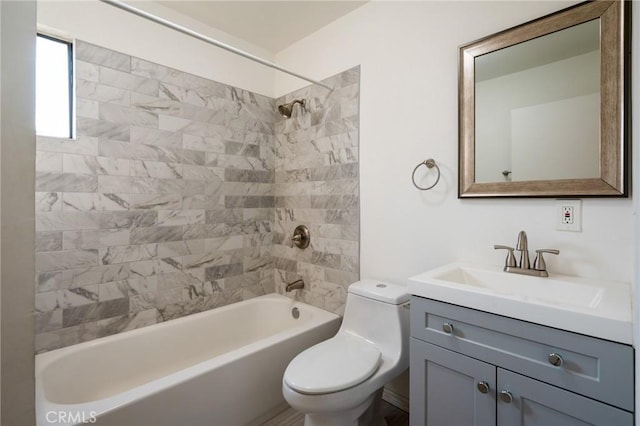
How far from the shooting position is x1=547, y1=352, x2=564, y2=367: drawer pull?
917 mm

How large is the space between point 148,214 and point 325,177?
1.26 meters

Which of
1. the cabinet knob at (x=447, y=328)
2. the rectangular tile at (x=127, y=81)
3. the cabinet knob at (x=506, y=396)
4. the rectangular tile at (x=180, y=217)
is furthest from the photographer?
the rectangular tile at (x=180, y=217)

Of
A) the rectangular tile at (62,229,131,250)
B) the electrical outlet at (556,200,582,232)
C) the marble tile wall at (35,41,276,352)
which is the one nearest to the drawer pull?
the electrical outlet at (556,200,582,232)

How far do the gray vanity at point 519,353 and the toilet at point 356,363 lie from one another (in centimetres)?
22

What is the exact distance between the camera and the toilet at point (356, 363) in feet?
4.10

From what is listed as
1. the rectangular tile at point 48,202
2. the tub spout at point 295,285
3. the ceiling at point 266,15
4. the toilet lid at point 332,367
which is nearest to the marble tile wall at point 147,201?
the rectangular tile at point 48,202

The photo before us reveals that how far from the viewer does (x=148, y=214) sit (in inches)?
78.2

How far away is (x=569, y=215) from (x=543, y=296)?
0.37m

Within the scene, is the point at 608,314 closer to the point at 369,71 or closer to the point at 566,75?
the point at 566,75

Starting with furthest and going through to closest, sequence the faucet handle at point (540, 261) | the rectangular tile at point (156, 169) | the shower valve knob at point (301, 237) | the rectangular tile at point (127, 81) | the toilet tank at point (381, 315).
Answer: the shower valve knob at point (301, 237)
the rectangular tile at point (156, 169)
the rectangular tile at point (127, 81)
the toilet tank at point (381, 315)
the faucet handle at point (540, 261)

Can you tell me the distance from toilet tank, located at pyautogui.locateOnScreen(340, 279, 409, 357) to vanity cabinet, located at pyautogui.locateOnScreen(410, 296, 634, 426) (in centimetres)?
29

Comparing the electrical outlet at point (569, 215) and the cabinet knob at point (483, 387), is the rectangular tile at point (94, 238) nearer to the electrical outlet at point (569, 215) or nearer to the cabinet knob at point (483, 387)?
the cabinet knob at point (483, 387)

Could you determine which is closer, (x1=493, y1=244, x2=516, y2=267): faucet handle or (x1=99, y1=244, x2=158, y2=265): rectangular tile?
(x1=493, y1=244, x2=516, y2=267): faucet handle

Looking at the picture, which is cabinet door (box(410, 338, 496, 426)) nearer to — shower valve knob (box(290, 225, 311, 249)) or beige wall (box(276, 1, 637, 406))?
beige wall (box(276, 1, 637, 406))
